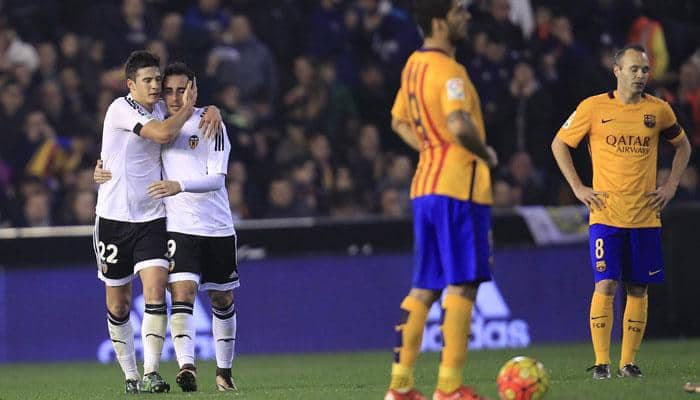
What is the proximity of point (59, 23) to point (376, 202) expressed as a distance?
16.0ft

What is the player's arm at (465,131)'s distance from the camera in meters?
7.52

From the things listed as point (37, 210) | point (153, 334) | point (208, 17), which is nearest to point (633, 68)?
point (153, 334)

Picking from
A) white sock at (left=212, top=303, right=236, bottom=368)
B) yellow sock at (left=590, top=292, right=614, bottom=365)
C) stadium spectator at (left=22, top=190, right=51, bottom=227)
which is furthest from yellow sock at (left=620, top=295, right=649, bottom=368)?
stadium spectator at (left=22, top=190, right=51, bottom=227)

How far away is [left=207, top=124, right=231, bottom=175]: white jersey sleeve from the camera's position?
10.0 meters

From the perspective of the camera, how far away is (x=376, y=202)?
669 inches

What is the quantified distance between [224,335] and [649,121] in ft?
11.1

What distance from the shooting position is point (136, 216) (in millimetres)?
10125

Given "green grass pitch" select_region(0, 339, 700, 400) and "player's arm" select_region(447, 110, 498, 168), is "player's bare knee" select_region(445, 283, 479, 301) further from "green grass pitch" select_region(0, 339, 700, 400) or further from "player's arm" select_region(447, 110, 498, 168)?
"green grass pitch" select_region(0, 339, 700, 400)

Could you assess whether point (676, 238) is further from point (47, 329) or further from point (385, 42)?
point (47, 329)

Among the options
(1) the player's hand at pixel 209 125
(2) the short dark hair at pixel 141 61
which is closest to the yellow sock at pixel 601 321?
(1) the player's hand at pixel 209 125

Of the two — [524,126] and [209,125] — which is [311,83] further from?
[209,125]

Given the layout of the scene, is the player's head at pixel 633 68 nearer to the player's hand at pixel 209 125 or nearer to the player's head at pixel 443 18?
the player's head at pixel 443 18

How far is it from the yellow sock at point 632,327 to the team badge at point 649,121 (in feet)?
4.06

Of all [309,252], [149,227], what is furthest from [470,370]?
[309,252]
